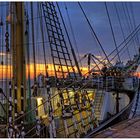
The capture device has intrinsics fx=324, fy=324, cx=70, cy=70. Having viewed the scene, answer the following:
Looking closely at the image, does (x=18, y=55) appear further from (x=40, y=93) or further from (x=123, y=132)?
(x=40, y=93)

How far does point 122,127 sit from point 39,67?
380 inches

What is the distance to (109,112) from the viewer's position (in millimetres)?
9383

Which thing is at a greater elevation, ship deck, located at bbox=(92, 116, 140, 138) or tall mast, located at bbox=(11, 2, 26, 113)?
tall mast, located at bbox=(11, 2, 26, 113)

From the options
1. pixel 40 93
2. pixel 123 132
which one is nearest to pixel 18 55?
pixel 123 132

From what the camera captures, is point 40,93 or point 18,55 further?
point 40,93

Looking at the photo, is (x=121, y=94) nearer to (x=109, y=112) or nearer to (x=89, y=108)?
(x=109, y=112)

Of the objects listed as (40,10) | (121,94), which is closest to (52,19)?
(40,10)

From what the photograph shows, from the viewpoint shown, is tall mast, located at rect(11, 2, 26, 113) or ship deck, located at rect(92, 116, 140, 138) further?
tall mast, located at rect(11, 2, 26, 113)

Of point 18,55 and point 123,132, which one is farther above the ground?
point 18,55

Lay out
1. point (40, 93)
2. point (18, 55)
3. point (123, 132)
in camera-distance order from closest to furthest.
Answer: point (123, 132) → point (18, 55) → point (40, 93)

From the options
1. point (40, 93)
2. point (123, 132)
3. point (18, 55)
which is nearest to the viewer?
point (123, 132)

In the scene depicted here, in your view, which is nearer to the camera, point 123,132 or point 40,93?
point 123,132

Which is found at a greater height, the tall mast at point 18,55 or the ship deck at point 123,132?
the tall mast at point 18,55

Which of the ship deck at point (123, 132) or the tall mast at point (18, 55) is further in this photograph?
the tall mast at point (18, 55)
